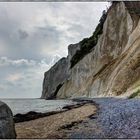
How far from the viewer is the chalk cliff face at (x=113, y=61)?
130 feet

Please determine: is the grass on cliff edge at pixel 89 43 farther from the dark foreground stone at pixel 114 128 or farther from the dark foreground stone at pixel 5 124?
the dark foreground stone at pixel 5 124

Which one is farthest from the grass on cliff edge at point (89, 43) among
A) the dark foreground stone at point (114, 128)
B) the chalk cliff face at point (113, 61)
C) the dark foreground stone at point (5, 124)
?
the dark foreground stone at point (5, 124)

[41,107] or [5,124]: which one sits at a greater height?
[41,107]

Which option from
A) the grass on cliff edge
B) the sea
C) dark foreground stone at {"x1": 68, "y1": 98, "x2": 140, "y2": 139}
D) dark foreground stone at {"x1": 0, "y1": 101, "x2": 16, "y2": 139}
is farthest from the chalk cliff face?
dark foreground stone at {"x1": 0, "y1": 101, "x2": 16, "y2": 139}

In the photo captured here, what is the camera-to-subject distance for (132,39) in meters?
45.2

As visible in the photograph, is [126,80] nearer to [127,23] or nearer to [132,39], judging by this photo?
[132,39]

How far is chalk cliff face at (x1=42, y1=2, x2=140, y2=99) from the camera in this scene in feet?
130

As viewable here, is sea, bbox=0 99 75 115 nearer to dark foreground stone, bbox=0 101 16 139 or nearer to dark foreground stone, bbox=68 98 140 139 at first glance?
dark foreground stone, bbox=68 98 140 139

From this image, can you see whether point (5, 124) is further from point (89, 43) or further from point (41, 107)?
point (89, 43)

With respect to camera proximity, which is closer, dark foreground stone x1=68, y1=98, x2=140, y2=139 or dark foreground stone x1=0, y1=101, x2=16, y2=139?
dark foreground stone x1=0, y1=101, x2=16, y2=139

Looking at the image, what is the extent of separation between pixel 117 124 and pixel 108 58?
46.5 m

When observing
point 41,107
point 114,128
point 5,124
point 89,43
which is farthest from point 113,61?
point 5,124

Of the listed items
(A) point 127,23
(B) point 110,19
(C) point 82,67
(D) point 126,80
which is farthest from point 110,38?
(D) point 126,80

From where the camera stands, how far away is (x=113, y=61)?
5188 cm
